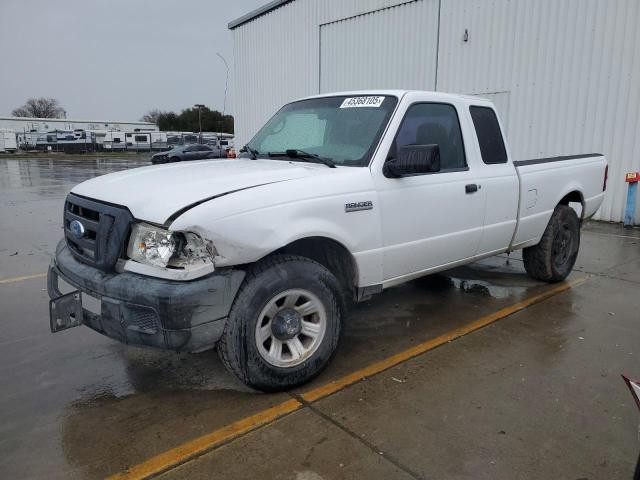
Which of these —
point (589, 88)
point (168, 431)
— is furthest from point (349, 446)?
point (589, 88)

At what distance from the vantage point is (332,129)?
4043mm

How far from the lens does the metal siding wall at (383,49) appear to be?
1283 centimetres

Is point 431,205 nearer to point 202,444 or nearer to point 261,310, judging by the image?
point 261,310

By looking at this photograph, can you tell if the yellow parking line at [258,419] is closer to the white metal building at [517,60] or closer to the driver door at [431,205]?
the driver door at [431,205]

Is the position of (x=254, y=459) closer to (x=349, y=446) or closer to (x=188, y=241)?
(x=349, y=446)

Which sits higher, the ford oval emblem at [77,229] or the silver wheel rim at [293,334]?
the ford oval emblem at [77,229]

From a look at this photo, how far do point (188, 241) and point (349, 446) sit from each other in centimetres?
139

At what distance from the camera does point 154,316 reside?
273 centimetres

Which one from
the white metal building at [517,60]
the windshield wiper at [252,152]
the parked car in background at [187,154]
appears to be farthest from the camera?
the parked car in background at [187,154]

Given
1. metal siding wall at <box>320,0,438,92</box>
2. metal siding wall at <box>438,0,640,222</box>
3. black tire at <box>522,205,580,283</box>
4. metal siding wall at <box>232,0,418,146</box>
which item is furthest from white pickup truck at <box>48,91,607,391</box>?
metal siding wall at <box>232,0,418,146</box>

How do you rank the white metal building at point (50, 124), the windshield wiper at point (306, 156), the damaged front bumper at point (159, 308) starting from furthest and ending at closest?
1. the white metal building at point (50, 124)
2. the windshield wiper at point (306, 156)
3. the damaged front bumper at point (159, 308)

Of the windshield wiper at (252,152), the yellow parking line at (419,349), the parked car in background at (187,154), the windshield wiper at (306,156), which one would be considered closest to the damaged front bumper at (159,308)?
the yellow parking line at (419,349)

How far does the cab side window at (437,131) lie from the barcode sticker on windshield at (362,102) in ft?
0.83

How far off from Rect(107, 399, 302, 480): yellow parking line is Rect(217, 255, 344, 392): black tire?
0.18 metres
